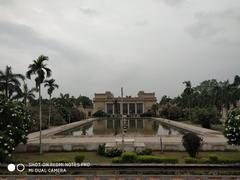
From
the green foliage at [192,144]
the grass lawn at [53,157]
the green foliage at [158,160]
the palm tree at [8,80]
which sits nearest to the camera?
the green foliage at [158,160]

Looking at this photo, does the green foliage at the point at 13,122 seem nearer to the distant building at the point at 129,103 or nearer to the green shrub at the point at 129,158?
the green shrub at the point at 129,158

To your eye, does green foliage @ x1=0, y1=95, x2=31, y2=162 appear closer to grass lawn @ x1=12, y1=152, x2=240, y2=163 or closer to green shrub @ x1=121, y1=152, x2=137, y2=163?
grass lawn @ x1=12, y1=152, x2=240, y2=163

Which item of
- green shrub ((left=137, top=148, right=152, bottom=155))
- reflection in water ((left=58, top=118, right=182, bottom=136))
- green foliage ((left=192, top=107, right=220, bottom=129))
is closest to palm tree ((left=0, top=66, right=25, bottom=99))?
reflection in water ((left=58, top=118, right=182, bottom=136))

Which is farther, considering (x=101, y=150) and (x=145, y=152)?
(x=101, y=150)

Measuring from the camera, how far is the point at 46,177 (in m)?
12.1

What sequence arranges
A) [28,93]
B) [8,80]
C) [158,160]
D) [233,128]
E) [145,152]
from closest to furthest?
[158,160] → [233,128] → [145,152] → [8,80] → [28,93]

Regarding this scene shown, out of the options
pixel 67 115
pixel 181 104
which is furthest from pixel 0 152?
pixel 181 104

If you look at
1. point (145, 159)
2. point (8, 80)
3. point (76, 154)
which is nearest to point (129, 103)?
point (8, 80)

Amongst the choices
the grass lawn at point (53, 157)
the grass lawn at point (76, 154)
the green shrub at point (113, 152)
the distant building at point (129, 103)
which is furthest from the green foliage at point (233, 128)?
the distant building at point (129, 103)

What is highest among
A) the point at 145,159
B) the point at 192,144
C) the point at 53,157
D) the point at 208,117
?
the point at 208,117

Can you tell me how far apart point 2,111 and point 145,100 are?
92.1 m

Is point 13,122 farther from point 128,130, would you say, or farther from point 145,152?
point 128,130

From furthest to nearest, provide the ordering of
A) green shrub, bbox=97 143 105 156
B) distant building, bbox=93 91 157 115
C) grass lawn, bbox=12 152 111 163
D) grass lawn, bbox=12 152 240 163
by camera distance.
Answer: distant building, bbox=93 91 157 115
green shrub, bbox=97 143 105 156
grass lawn, bbox=12 152 240 163
grass lawn, bbox=12 152 111 163

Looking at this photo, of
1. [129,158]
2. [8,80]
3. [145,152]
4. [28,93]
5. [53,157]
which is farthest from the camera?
[28,93]
